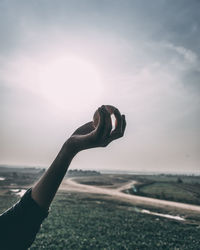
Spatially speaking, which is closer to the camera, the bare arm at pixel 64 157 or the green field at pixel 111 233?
the bare arm at pixel 64 157

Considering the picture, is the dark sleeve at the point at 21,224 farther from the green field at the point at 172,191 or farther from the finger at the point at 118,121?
the green field at the point at 172,191

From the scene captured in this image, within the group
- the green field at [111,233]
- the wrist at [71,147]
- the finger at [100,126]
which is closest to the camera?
the finger at [100,126]

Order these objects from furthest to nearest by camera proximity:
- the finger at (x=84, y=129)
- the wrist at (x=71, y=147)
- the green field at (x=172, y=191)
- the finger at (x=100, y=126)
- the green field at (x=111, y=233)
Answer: the green field at (x=172, y=191)
the green field at (x=111, y=233)
the finger at (x=84, y=129)
the wrist at (x=71, y=147)
the finger at (x=100, y=126)

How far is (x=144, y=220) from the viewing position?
18.9 meters

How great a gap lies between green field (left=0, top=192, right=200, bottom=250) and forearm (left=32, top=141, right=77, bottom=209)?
12.6 m

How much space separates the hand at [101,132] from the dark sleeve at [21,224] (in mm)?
443

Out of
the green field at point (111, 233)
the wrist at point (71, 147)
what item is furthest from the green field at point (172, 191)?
the wrist at point (71, 147)

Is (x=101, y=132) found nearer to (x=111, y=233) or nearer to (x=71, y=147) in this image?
(x=71, y=147)

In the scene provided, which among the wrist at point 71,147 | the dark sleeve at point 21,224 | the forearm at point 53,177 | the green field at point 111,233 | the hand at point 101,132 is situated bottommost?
the green field at point 111,233

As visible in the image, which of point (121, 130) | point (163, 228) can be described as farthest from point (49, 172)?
point (163, 228)

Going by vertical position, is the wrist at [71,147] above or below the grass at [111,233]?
above

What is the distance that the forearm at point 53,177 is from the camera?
111 centimetres

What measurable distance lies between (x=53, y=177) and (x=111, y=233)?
52.1ft

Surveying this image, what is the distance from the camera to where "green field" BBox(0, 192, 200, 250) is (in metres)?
12.5
